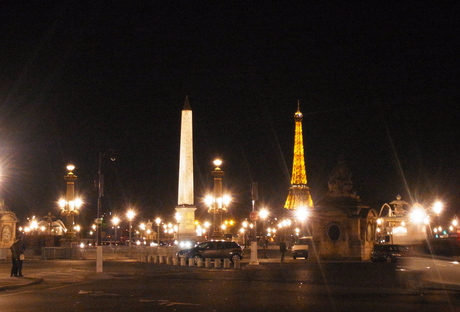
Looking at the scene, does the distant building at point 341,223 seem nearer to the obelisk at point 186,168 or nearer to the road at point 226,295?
the obelisk at point 186,168

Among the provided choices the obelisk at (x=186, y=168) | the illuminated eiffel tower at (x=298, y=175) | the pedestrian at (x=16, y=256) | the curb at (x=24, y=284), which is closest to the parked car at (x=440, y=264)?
the curb at (x=24, y=284)

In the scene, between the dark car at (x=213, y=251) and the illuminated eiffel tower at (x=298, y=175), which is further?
the illuminated eiffel tower at (x=298, y=175)

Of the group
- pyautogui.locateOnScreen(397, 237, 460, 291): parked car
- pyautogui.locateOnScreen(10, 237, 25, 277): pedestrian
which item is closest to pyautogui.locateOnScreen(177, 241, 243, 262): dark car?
pyautogui.locateOnScreen(10, 237, 25, 277): pedestrian

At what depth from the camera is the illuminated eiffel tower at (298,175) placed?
380 ft

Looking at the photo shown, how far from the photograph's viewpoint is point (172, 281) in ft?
77.2

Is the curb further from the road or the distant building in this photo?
the distant building

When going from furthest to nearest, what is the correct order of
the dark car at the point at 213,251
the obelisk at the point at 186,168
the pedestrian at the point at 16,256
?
1. the obelisk at the point at 186,168
2. the dark car at the point at 213,251
3. the pedestrian at the point at 16,256

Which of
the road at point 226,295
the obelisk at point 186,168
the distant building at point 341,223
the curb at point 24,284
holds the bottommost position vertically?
the road at point 226,295

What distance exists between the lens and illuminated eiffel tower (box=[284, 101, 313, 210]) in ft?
380

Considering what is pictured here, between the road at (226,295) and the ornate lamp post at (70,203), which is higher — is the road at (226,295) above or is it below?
below

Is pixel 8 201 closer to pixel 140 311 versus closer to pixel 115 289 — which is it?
pixel 115 289

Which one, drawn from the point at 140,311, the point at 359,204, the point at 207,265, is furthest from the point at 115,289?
the point at 359,204

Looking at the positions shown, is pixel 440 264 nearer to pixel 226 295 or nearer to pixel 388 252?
pixel 226 295

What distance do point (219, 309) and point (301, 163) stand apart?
10448 centimetres
